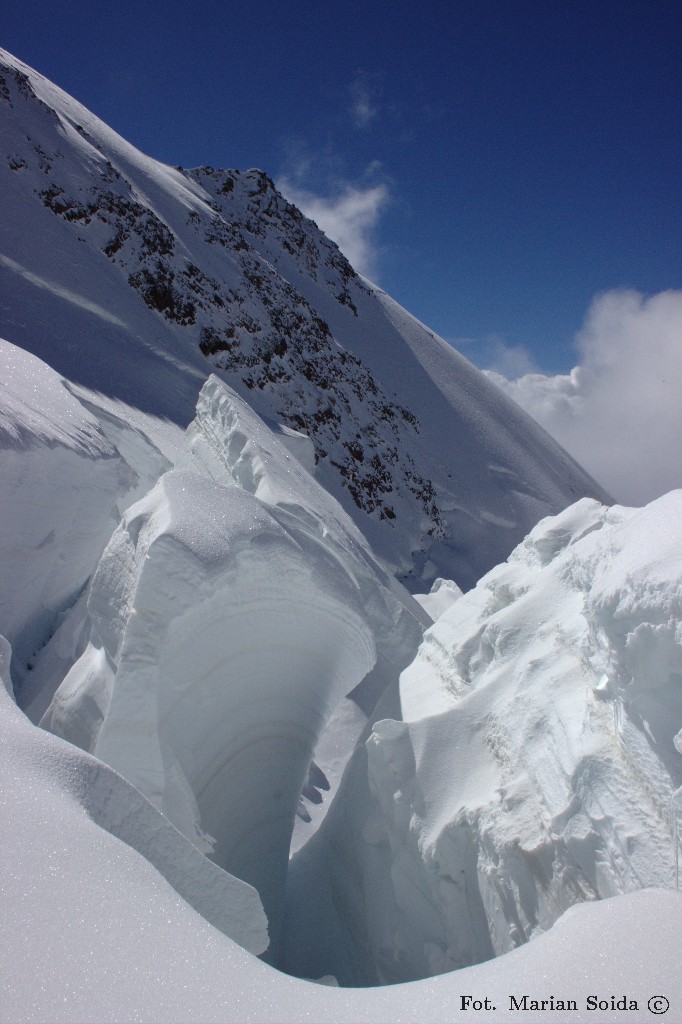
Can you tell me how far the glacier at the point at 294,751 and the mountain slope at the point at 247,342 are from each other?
351 inches

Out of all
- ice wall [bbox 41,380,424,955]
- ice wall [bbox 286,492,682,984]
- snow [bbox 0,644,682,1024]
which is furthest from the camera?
ice wall [bbox 41,380,424,955]

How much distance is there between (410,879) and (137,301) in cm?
1867

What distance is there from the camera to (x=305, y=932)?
3.71 metres

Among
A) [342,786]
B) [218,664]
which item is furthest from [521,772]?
[342,786]

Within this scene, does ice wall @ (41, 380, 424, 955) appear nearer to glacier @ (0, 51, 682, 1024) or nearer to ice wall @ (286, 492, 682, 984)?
glacier @ (0, 51, 682, 1024)

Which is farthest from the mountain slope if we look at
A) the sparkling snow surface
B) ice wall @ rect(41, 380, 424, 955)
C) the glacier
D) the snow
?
the snow

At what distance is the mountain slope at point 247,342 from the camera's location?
1520 cm

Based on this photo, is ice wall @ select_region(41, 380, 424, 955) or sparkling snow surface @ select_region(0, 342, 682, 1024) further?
ice wall @ select_region(41, 380, 424, 955)

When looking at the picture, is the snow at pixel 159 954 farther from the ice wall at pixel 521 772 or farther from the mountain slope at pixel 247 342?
the mountain slope at pixel 247 342

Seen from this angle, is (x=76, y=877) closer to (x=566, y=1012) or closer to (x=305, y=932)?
(x=566, y=1012)

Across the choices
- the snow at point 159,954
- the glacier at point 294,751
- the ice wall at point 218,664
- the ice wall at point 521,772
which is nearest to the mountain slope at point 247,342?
the glacier at point 294,751

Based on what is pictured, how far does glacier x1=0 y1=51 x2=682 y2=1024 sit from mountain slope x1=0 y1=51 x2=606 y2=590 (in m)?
8.92

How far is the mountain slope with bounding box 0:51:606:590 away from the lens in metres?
15.2

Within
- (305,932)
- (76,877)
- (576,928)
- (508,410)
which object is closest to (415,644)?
(305,932)
